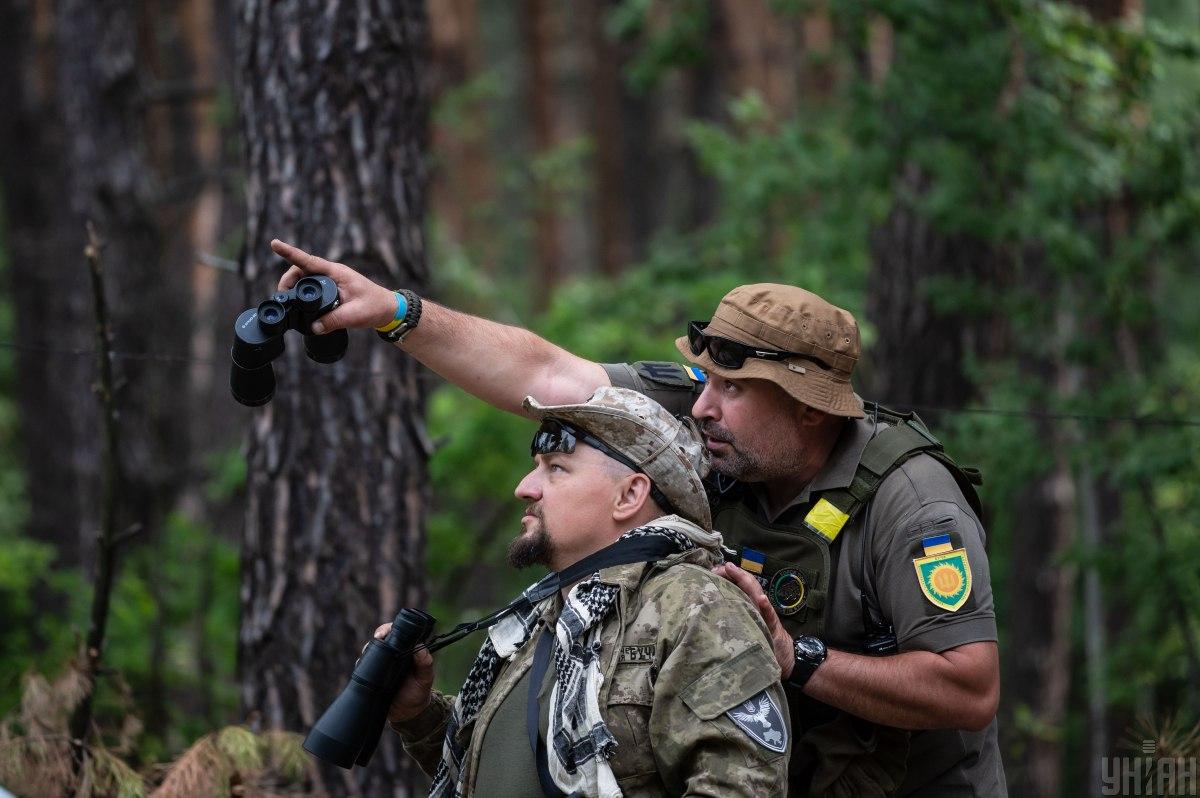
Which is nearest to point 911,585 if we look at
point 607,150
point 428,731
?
point 428,731

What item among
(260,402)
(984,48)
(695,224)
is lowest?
(695,224)

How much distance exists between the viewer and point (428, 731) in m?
3.25

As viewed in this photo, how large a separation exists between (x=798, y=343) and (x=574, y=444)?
0.79 metres

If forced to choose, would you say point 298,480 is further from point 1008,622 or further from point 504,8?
point 504,8

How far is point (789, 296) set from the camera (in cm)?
366

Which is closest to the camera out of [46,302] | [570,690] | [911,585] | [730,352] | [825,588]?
[570,690]

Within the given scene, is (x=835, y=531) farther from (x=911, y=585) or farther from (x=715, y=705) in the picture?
(x=715, y=705)

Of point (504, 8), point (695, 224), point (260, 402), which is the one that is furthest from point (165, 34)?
point (260, 402)

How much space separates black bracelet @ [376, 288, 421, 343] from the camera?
3523mm

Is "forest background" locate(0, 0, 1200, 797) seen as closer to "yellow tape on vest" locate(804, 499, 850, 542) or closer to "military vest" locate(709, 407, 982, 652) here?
"military vest" locate(709, 407, 982, 652)

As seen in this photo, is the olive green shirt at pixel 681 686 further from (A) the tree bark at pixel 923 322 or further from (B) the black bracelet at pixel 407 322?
(A) the tree bark at pixel 923 322

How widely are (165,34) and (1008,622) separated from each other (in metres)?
14.7

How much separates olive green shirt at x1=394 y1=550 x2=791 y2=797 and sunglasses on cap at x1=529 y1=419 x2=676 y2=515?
0.19 meters

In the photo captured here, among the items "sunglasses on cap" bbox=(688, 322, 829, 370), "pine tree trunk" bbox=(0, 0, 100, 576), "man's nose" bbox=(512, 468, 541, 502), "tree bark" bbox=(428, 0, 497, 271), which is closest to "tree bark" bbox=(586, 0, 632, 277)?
"tree bark" bbox=(428, 0, 497, 271)
